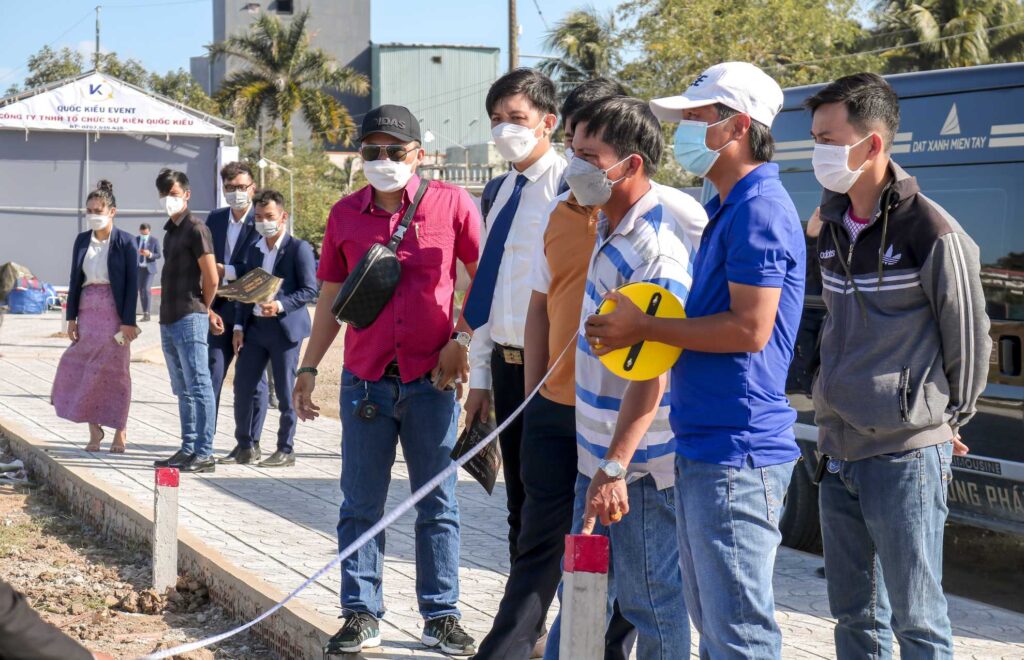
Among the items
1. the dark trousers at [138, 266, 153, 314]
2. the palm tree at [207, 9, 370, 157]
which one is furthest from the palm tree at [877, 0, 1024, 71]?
the dark trousers at [138, 266, 153, 314]

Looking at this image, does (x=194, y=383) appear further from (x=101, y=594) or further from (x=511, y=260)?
(x=511, y=260)

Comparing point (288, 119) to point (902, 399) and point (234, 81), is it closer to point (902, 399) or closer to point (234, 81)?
point (234, 81)

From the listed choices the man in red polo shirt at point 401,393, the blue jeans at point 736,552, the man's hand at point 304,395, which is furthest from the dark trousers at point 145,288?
the blue jeans at point 736,552

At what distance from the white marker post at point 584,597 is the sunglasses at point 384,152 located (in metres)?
2.21

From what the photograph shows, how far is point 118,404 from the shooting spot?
32.7ft

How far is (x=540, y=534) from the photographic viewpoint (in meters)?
4.39

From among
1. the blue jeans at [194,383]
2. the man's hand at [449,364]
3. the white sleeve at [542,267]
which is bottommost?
the blue jeans at [194,383]

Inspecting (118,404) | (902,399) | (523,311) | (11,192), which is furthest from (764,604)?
(11,192)

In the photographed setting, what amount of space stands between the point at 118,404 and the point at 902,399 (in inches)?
294

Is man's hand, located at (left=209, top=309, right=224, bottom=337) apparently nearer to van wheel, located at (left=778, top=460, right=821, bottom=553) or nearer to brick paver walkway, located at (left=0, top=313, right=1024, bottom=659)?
brick paver walkway, located at (left=0, top=313, right=1024, bottom=659)

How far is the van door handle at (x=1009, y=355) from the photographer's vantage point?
19.9 feet

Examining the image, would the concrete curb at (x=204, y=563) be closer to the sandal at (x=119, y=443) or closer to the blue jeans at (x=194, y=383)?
the sandal at (x=119, y=443)

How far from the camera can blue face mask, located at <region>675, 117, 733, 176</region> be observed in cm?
349

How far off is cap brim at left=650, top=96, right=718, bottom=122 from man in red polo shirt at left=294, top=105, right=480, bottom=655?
5.55 feet
